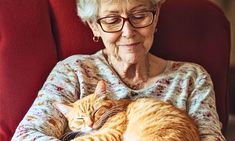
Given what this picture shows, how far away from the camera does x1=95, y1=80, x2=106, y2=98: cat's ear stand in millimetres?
1190

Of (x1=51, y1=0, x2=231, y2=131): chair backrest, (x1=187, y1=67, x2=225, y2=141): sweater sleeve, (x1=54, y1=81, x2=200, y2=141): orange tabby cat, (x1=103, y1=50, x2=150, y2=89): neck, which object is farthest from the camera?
(x1=51, y1=0, x2=231, y2=131): chair backrest

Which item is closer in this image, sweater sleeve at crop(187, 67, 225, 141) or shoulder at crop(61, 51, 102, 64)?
sweater sleeve at crop(187, 67, 225, 141)

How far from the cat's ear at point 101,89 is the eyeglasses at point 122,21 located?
0.50 ft

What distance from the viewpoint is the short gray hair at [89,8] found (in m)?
1.26

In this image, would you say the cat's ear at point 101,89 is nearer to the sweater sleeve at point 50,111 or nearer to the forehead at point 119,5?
the sweater sleeve at point 50,111

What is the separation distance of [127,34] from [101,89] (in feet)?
0.55

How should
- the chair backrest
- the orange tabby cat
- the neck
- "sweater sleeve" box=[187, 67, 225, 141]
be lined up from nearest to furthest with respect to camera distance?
the orange tabby cat
"sweater sleeve" box=[187, 67, 225, 141]
the neck
the chair backrest

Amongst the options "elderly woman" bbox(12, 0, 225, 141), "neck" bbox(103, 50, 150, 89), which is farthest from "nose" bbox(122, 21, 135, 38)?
"neck" bbox(103, 50, 150, 89)

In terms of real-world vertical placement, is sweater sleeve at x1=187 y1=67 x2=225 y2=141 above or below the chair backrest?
below

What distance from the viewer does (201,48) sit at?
152cm

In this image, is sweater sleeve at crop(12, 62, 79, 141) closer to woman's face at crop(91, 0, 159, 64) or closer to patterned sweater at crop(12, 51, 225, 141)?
patterned sweater at crop(12, 51, 225, 141)

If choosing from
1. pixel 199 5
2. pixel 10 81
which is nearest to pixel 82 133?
pixel 10 81

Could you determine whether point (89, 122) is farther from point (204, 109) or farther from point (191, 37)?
point (191, 37)

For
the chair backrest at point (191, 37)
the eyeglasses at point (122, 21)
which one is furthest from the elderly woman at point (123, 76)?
the chair backrest at point (191, 37)
